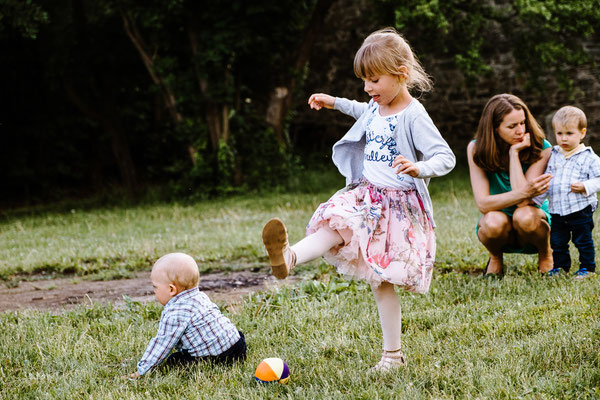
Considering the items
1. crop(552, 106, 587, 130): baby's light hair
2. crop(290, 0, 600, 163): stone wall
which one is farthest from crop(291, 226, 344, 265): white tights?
crop(290, 0, 600, 163): stone wall

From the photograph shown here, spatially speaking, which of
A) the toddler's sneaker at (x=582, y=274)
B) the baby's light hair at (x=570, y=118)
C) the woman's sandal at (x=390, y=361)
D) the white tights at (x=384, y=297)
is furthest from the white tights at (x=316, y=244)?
the baby's light hair at (x=570, y=118)

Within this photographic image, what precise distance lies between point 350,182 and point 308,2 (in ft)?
33.6

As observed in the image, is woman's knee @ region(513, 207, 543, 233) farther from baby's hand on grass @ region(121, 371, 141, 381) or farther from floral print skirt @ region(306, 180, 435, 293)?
baby's hand on grass @ region(121, 371, 141, 381)

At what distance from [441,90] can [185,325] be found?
1458cm

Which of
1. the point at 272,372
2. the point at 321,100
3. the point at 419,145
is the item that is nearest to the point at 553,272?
the point at 419,145

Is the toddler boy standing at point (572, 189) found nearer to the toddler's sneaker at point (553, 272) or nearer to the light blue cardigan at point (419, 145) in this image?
the toddler's sneaker at point (553, 272)

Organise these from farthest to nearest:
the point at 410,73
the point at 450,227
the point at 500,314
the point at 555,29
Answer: the point at 555,29 → the point at 450,227 → the point at 500,314 → the point at 410,73

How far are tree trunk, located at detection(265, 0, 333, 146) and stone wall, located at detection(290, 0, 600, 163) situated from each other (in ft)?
2.46

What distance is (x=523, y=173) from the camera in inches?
193

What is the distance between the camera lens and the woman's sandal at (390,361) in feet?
10.2

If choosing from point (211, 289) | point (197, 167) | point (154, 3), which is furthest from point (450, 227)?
point (154, 3)

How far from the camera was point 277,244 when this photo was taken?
2.85m

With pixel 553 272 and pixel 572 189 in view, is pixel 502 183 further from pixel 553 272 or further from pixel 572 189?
pixel 553 272

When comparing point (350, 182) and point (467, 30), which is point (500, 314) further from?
point (467, 30)
